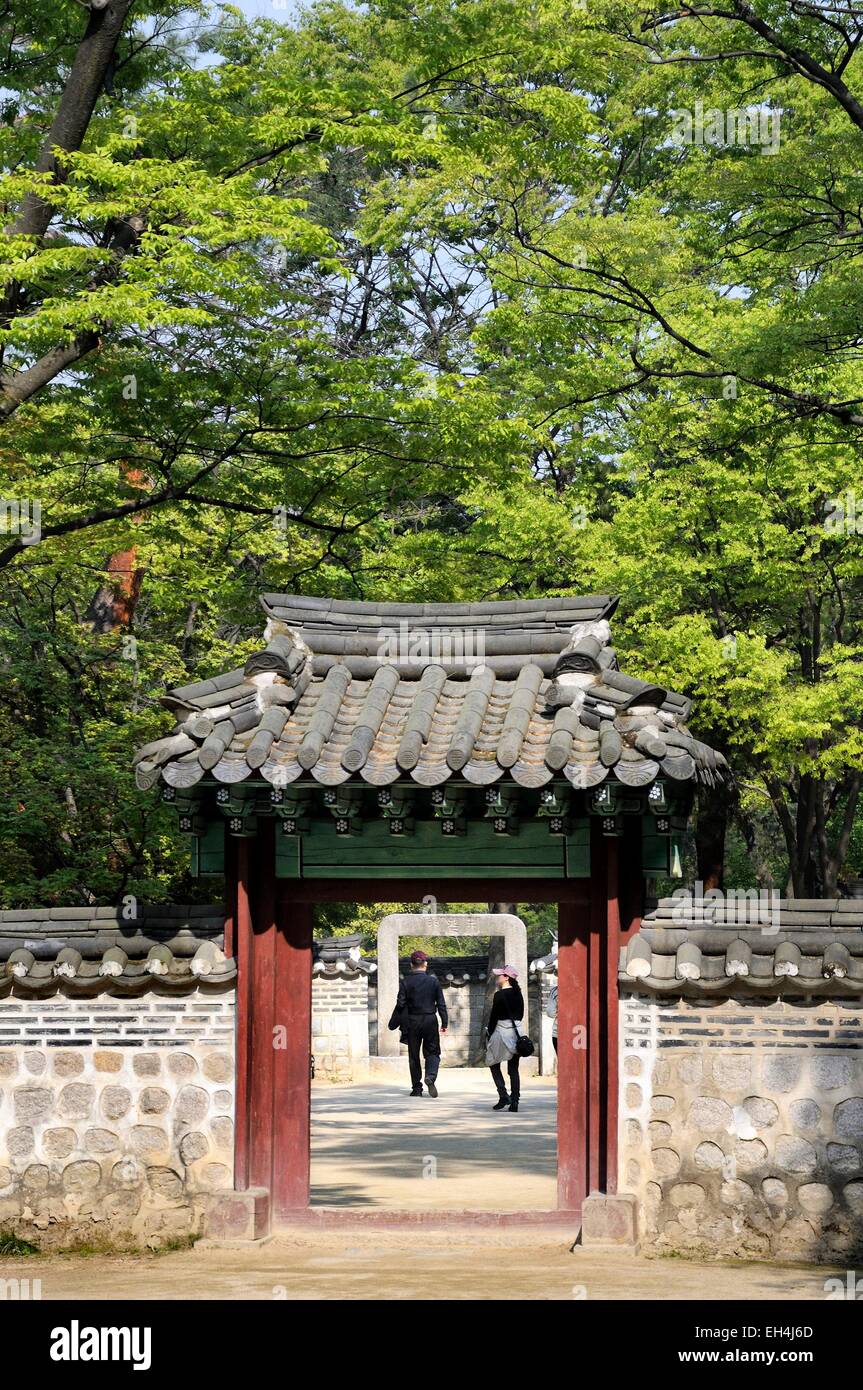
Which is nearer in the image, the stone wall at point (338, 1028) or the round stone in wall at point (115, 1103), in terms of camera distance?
the round stone in wall at point (115, 1103)

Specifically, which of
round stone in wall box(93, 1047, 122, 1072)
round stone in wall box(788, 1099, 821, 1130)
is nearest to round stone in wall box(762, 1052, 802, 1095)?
round stone in wall box(788, 1099, 821, 1130)

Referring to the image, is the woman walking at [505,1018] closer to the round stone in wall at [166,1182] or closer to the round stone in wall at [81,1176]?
the round stone in wall at [166,1182]

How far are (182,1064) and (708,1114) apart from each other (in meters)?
3.48

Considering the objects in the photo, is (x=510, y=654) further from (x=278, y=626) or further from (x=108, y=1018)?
(x=108, y=1018)

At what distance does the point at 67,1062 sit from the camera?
1022 cm

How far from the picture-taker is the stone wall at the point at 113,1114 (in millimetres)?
9969

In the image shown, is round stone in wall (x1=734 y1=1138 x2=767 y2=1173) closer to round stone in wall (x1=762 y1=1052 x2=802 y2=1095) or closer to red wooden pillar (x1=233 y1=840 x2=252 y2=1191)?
round stone in wall (x1=762 y1=1052 x2=802 y2=1095)

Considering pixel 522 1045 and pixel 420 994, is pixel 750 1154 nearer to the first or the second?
pixel 522 1045

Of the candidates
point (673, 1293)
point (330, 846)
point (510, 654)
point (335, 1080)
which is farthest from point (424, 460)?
point (335, 1080)

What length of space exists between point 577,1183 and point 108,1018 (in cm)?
337

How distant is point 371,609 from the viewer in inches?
460

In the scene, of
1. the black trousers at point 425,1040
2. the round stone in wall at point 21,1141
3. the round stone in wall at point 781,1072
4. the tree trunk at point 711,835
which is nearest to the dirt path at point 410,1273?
the round stone in wall at point 21,1141

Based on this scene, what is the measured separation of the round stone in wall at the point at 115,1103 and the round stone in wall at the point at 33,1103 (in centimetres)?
37

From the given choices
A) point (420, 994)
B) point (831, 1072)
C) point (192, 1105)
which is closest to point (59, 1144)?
point (192, 1105)
